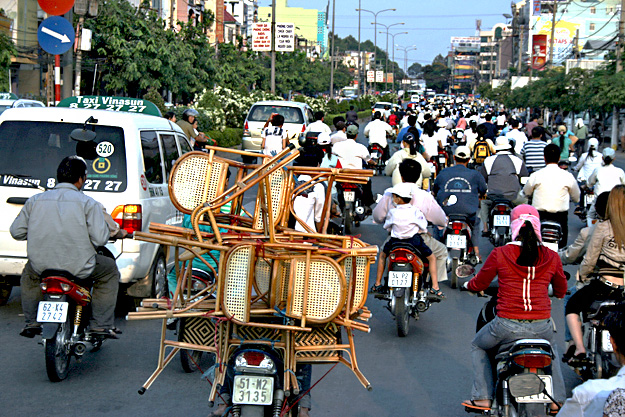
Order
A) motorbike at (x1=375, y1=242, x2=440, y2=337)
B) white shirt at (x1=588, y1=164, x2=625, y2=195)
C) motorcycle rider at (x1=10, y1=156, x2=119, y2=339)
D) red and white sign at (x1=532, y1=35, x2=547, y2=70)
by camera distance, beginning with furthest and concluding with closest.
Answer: red and white sign at (x1=532, y1=35, x2=547, y2=70) < white shirt at (x1=588, y1=164, x2=625, y2=195) < motorbike at (x1=375, y1=242, x2=440, y2=337) < motorcycle rider at (x1=10, y1=156, x2=119, y2=339)

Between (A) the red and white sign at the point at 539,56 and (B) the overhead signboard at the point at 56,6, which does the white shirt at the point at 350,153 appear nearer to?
(B) the overhead signboard at the point at 56,6

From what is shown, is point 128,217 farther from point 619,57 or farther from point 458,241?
point 619,57

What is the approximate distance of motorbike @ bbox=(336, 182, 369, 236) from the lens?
1353 centimetres

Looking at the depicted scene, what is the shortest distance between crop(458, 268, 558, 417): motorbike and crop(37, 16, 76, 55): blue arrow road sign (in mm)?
8803

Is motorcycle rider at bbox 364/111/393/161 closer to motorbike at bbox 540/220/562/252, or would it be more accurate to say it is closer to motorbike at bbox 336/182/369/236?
motorbike at bbox 336/182/369/236

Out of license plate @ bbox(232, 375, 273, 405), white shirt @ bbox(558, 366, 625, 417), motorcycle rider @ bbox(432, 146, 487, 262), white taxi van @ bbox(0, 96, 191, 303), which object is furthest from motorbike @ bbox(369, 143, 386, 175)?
white shirt @ bbox(558, 366, 625, 417)

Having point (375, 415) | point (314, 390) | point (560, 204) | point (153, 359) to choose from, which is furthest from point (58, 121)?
point (560, 204)

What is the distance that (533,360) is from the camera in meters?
4.62

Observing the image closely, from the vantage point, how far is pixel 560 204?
33.5 feet

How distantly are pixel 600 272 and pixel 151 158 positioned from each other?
4.34 meters

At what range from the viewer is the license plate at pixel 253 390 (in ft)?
13.6

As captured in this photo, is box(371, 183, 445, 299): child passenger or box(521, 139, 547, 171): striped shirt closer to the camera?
box(371, 183, 445, 299): child passenger

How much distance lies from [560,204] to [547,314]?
549cm

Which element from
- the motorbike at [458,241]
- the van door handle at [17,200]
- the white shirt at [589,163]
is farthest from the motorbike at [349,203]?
the van door handle at [17,200]
